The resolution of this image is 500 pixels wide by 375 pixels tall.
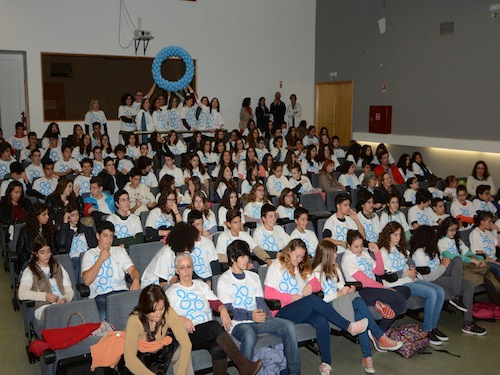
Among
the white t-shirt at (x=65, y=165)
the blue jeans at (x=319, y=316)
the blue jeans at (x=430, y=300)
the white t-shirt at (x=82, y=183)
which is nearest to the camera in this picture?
the blue jeans at (x=319, y=316)

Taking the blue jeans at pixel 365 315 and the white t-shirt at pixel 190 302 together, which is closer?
the white t-shirt at pixel 190 302

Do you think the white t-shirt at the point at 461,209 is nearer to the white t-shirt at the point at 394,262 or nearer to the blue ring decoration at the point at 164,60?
the white t-shirt at the point at 394,262

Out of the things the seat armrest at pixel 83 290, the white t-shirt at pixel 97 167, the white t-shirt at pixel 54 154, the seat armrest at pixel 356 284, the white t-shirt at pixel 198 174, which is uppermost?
the white t-shirt at pixel 54 154

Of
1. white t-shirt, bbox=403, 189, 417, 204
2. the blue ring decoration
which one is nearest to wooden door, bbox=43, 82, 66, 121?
the blue ring decoration

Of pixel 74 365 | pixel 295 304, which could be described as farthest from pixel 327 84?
pixel 74 365

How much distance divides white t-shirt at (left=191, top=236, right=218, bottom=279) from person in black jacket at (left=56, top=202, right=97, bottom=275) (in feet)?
3.33

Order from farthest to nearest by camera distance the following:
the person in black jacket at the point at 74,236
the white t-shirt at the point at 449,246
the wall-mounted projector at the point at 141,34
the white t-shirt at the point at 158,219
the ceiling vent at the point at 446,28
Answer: the wall-mounted projector at the point at 141,34
the ceiling vent at the point at 446,28
the white t-shirt at the point at 158,219
the white t-shirt at the point at 449,246
the person in black jacket at the point at 74,236

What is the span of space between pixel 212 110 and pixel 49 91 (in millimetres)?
3460

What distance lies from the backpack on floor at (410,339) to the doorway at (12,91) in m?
9.14

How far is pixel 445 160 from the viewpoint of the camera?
1123 centimetres

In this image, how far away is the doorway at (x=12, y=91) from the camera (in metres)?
11.2

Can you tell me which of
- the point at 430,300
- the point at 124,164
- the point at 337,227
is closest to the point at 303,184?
the point at 337,227

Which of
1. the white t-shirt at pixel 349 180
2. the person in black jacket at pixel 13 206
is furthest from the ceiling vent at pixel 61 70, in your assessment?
A: the white t-shirt at pixel 349 180

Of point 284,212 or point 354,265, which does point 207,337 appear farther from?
point 284,212
